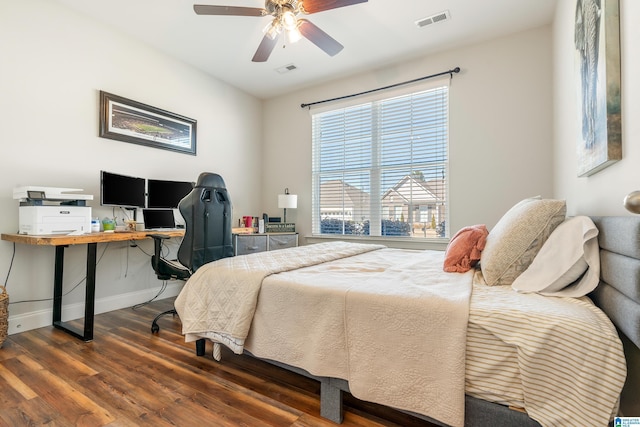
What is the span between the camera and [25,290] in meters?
2.59

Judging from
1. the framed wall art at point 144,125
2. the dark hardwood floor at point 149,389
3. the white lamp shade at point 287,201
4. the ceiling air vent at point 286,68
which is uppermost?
the ceiling air vent at point 286,68

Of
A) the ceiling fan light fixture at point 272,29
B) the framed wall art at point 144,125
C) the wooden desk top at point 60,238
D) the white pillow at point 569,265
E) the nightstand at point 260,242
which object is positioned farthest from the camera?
the nightstand at point 260,242

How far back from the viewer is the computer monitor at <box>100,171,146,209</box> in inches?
112

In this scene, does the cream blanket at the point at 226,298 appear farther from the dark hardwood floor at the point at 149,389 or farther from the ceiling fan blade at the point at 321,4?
the ceiling fan blade at the point at 321,4

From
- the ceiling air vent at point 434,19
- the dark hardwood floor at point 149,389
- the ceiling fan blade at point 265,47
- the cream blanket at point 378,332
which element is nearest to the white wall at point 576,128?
the cream blanket at point 378,332

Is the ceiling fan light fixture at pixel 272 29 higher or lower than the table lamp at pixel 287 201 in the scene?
higher

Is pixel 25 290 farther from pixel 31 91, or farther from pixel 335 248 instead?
pixel 335 248

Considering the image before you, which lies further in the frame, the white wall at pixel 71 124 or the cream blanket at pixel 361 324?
the white wall at pixel 71 124

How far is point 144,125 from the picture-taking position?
133 inches

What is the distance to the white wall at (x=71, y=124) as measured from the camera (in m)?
2.51

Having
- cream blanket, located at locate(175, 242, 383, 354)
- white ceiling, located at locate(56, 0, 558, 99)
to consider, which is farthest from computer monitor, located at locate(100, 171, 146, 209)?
cream blanket, located at locate(175, 242, 383, 354)

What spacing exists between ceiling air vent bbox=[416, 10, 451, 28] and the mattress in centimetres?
272

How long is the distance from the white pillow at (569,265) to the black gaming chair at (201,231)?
205cm

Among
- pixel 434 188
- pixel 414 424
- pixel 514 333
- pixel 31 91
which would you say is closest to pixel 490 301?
pixel 514 333
